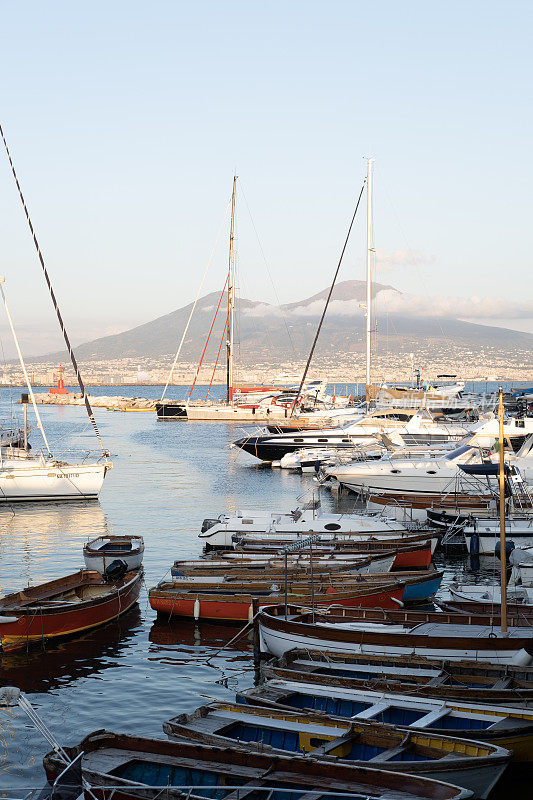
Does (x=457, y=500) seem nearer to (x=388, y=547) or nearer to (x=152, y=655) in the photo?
(x=388, y=547)

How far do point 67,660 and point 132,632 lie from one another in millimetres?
2582

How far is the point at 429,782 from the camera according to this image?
34.5 feet

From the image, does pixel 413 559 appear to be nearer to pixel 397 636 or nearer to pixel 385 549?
pixel 385 549

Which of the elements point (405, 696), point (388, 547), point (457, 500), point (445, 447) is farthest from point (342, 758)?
point (445, 447)

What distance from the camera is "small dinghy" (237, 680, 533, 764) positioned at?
12539 millimetres

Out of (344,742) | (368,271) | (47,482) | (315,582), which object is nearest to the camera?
(344,742)

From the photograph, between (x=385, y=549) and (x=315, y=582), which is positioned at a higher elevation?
(x=315, y=582)

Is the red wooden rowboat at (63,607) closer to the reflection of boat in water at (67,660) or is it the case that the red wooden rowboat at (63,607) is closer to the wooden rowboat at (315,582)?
the reflection of boat in water at (67,660)

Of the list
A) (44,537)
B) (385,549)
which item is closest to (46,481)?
(44,537)

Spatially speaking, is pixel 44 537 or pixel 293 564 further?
pixel 44 537

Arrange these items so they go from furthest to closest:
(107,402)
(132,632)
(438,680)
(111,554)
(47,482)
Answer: (107,402), (47,482), (111,554), (132,632), (438,680)

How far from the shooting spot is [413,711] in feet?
43.9

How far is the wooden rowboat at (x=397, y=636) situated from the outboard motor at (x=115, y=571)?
20.6 feet

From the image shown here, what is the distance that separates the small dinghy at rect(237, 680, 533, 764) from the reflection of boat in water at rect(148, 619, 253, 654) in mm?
6621
